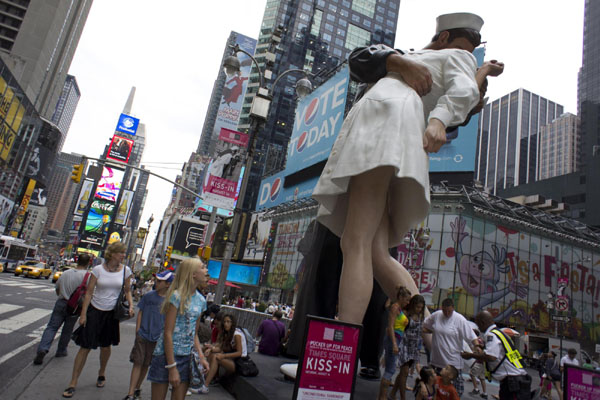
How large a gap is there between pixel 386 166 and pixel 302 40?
9126 cm

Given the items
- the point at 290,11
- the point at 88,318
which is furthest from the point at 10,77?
the point at 290,11

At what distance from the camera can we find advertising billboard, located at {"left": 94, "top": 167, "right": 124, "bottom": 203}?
81.2 meters

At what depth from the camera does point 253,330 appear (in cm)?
1225

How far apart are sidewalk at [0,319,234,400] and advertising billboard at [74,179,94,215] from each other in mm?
93729

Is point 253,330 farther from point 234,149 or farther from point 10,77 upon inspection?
point 10,77

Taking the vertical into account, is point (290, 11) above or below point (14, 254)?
above

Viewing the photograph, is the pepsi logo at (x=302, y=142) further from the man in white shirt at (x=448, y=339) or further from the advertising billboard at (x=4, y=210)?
the man in white shirt at (x=448, y=339)

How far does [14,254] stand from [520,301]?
40.9 meters

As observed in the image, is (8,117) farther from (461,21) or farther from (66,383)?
(461,21)

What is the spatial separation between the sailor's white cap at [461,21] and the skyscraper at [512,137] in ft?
458

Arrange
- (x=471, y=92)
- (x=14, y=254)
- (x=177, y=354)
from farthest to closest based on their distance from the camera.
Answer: (x=14, y=254)
(x=177, y=354)
(x=471, y=92)

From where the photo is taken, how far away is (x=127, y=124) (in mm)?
88375

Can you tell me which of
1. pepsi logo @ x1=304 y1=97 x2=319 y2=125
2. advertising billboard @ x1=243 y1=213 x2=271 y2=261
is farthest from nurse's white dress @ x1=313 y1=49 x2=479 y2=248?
advertising billboard @ x1=243 y1=213 x2=271 y2=261

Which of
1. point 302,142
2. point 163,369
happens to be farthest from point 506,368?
point 302,142
